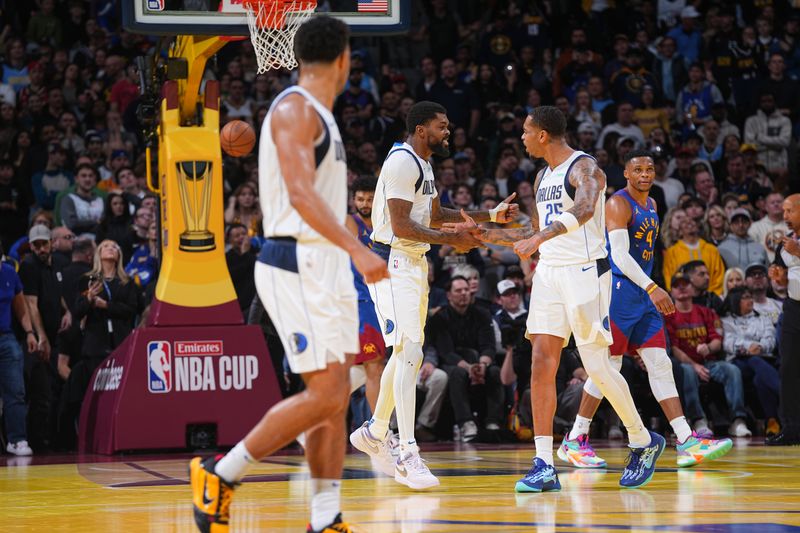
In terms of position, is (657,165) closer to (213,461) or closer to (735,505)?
(735,505)

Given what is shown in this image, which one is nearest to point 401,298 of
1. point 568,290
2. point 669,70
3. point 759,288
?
point 568,290

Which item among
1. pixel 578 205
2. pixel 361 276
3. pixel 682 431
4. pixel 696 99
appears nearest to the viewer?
pixel 578 205

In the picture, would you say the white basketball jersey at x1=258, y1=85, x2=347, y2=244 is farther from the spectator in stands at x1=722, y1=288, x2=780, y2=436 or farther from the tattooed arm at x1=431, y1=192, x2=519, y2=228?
the spectator in stands at x1=722, y1=288, x2=780, y2=436

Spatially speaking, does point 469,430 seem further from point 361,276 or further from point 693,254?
point 693,254

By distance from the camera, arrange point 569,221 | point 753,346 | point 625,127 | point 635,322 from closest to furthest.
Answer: point 569,221
point 635,322
point 753,346
point 625,127

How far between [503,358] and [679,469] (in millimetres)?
4634

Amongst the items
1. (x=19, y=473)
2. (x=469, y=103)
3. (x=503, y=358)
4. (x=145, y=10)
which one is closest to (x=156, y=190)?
(x=145, y=10)

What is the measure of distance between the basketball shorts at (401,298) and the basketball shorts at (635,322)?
2.11 m

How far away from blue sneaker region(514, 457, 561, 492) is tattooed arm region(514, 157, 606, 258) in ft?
4.51

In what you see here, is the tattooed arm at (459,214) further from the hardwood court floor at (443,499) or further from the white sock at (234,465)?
the white sock at (234,465)

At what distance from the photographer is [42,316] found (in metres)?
13.2

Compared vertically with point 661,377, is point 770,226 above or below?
above

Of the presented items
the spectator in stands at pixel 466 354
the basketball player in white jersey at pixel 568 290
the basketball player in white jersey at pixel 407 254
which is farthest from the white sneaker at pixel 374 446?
the spectator in stands at pixel 466 354

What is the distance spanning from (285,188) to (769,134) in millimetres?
14787
